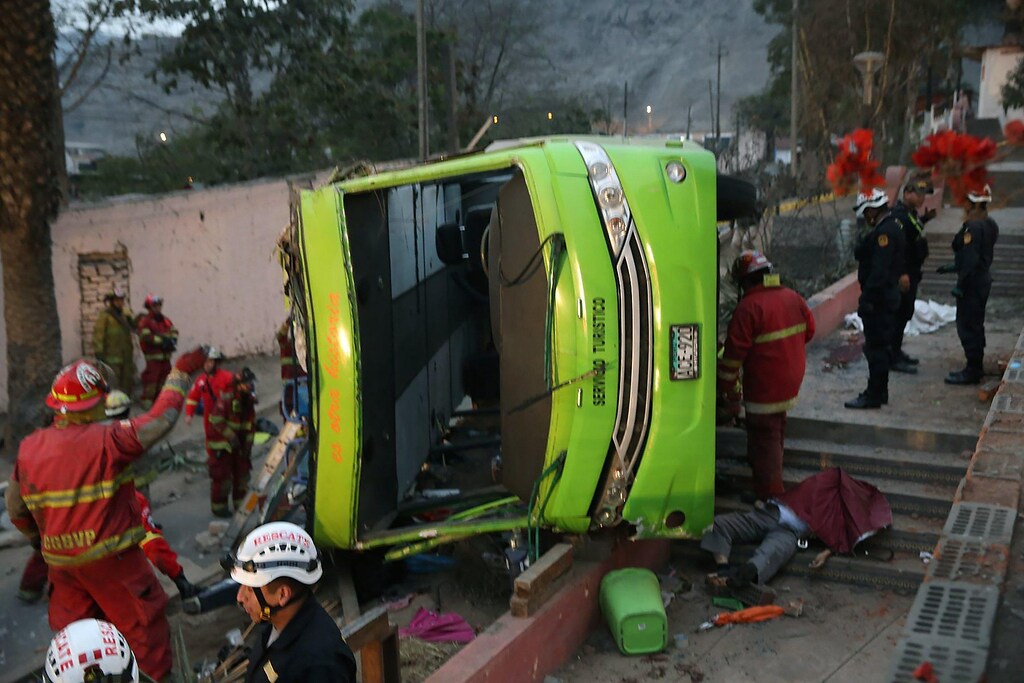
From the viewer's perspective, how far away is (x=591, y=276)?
4.21m

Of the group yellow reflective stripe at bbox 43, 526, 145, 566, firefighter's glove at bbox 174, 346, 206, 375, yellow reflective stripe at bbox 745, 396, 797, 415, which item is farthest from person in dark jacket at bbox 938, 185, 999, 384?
yellow reflective stripe at bbox 43, 526, 145, 566

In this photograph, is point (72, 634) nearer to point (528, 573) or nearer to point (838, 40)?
point (528, 573)

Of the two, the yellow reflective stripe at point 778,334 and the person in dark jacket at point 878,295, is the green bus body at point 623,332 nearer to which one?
the yellow reflective stripe at point 778,334

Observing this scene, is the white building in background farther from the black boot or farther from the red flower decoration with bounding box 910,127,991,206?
the black boot

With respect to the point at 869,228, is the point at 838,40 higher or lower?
higher

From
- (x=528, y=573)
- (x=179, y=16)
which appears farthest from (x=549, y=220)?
(x=179, y=16)

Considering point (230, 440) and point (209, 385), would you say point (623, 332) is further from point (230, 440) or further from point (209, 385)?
point (209, 385)

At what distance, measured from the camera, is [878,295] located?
22.8 ft

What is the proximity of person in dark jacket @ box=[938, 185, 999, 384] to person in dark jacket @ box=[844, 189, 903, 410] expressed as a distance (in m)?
0.62

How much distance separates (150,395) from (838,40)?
90.6ft

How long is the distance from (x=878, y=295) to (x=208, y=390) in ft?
18.4

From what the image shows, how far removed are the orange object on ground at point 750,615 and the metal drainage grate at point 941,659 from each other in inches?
77.3

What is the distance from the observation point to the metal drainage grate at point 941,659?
2666 mm

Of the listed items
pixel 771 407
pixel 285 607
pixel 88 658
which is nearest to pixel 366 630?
pixel 285 607
